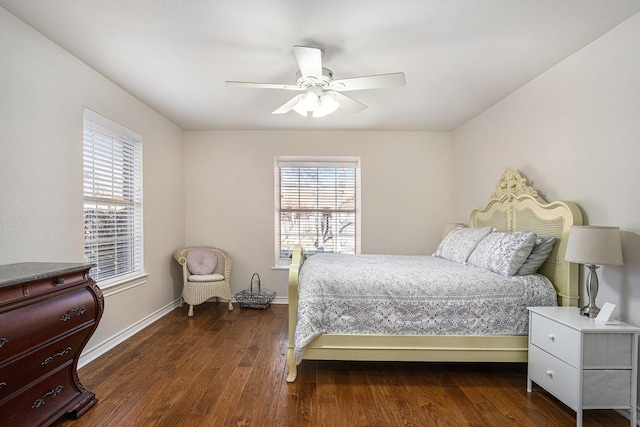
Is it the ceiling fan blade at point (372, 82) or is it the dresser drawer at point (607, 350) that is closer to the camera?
the dresser drawer at point (607, 350)

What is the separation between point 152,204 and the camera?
3.89 m

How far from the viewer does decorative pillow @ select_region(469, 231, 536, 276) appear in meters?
2.57

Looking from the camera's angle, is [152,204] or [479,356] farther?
[152,204]

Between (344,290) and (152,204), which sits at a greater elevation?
(152,204)

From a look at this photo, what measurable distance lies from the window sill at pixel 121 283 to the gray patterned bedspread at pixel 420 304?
1832mm

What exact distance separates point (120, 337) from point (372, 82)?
3220mm

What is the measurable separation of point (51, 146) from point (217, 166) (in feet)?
7.97

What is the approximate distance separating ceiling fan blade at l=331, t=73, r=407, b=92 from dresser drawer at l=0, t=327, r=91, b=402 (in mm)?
2348

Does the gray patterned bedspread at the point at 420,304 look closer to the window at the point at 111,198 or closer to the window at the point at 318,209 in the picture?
the window at the point at 111,198

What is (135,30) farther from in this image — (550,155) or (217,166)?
(550,155)

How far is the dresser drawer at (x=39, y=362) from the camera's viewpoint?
5.18 feet

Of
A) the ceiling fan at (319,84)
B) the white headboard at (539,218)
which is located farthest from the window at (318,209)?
the ceiling fan at (319,84)

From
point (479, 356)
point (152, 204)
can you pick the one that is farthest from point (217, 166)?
point (479, 356)

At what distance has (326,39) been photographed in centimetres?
231
